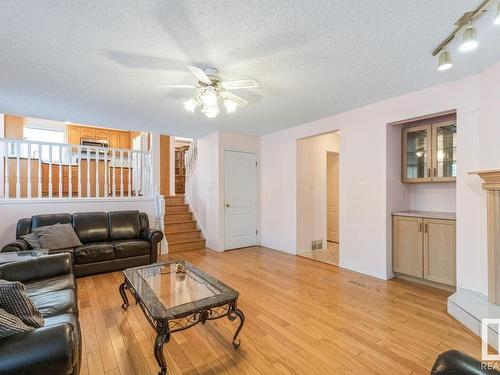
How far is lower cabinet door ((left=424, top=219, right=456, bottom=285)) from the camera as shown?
2871mm

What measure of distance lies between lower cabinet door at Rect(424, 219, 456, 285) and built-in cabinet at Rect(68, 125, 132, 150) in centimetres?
790

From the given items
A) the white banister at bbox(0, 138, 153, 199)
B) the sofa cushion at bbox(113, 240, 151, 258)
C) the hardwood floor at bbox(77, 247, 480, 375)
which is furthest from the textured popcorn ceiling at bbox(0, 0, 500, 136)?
the hardwood floor at bbox(77, 247, 480, 375)

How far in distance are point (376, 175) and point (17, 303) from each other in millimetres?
3751

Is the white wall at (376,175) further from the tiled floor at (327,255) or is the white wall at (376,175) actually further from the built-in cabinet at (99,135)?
the built-in cabinet at (99,135)

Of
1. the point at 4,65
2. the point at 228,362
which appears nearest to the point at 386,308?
the point at 228,362

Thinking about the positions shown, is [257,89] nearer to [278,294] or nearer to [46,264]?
[278,294]

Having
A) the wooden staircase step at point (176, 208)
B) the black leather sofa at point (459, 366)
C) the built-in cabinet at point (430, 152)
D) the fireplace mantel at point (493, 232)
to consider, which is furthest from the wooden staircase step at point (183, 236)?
the black leather sofa at point (459, 366)

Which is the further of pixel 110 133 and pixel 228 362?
pixel 110 133

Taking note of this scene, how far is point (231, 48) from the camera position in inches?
82.7

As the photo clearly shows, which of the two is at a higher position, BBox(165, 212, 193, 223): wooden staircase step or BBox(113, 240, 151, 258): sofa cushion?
BBox(165, 212, 193, 223): wooden staircase step

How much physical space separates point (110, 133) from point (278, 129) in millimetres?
5536

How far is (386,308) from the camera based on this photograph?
2545 millimetres

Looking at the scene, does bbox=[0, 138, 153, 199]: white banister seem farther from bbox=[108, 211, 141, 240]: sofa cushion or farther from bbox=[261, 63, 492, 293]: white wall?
bbox=[261, 63, 492, 293]: white wall

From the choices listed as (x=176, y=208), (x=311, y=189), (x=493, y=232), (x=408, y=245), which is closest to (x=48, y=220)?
(x=176, y=208)
